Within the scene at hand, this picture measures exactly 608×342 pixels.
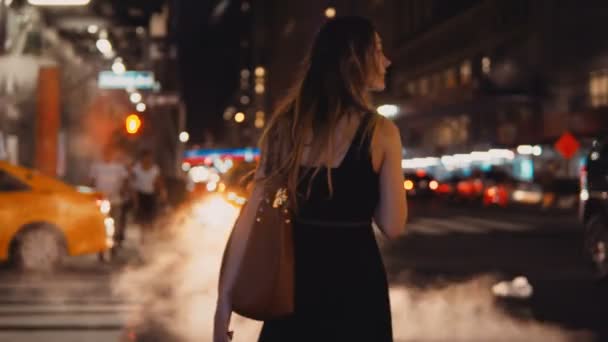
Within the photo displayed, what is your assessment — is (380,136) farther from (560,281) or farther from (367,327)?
(560,281)

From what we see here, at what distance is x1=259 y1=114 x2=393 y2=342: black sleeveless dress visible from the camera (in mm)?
3197

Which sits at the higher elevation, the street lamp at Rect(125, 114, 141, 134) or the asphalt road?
the street lamp at Rect(125, 114, 141, 134)

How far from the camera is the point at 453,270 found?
14484 millimetres

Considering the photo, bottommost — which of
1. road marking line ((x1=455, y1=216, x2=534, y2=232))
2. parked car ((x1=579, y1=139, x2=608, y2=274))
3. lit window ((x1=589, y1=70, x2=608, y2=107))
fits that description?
road marking line ((x1=455, y1=216, x2=534, y2=232))

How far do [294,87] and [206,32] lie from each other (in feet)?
628

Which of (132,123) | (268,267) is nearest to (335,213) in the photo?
(268,267)

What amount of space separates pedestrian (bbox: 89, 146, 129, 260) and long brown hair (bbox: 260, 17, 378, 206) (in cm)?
1350

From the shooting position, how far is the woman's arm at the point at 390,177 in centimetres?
323

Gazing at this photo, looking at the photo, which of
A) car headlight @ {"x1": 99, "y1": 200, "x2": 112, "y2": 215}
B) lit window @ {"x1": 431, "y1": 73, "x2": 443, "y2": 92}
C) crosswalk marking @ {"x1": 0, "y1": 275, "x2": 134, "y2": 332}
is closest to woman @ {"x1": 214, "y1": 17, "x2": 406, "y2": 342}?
crosswalk marking @ {"x1": 0, "y1": 275, "x2": 134, "y2": 332}

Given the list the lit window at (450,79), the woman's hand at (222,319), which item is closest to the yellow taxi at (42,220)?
the woman's hand at (222,319)

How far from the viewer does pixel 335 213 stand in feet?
10.5

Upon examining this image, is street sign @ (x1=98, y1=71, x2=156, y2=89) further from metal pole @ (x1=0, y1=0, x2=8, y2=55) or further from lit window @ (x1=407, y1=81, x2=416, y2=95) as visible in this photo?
lit window @ (x1=407, y1=81, x2=416, y2=95)

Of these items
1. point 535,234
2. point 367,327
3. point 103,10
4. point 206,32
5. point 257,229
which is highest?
point 206,32

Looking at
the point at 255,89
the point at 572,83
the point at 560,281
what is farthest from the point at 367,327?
the point at 255,89
